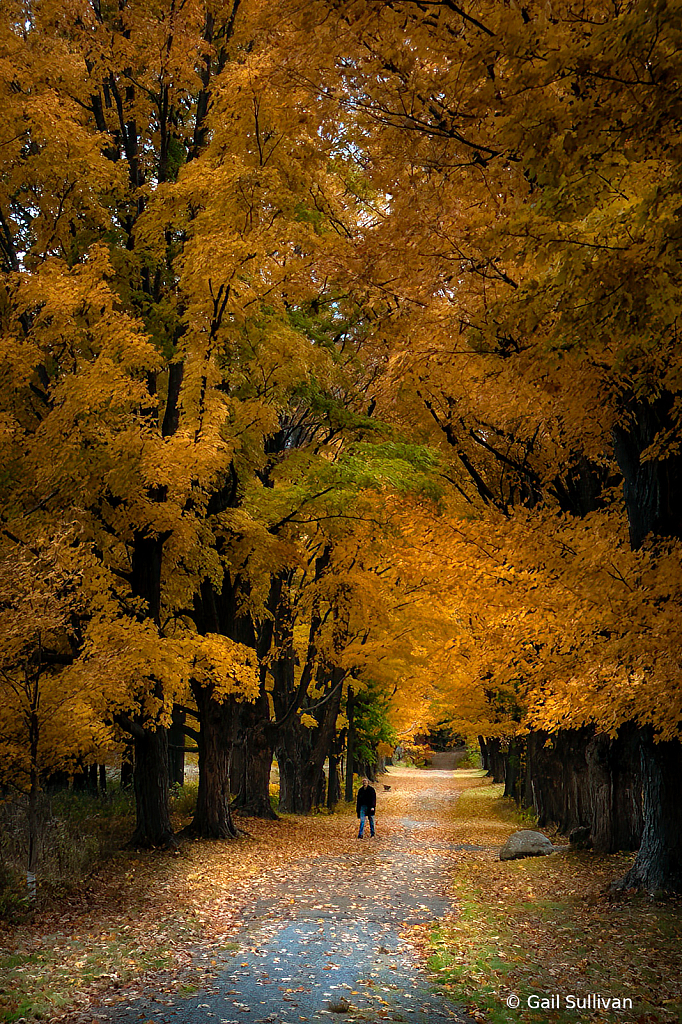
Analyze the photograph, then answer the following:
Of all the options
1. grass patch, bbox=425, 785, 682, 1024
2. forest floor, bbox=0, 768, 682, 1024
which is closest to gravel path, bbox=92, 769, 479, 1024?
forest floor, bbox=0, 768, 682, 1024

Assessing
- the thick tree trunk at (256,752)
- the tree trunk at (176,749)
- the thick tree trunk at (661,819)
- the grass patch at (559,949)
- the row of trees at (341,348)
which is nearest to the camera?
the row of trees at (341,348)

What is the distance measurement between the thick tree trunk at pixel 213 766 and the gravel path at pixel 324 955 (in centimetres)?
223

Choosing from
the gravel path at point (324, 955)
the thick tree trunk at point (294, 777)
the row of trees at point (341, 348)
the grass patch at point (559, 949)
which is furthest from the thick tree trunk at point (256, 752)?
the grass patch at point (559, 949)

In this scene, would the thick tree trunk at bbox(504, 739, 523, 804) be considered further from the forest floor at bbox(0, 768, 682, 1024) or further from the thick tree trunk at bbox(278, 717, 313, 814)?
the forest floor at bbox(0, 768, 682, 1024)

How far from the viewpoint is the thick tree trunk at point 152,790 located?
45.6ft

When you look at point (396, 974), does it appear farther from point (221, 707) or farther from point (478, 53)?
point (221, 707)

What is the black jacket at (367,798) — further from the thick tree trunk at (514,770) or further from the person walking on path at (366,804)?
the thick tree trunk at (514,770)

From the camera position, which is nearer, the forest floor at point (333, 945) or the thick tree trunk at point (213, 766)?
the forest floor at point (333, 945)

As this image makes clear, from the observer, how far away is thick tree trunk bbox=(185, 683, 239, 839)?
16500 mm

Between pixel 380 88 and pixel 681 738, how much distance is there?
7.74m

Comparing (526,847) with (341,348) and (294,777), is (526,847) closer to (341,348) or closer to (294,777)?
(294,777)

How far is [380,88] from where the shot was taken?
598cm

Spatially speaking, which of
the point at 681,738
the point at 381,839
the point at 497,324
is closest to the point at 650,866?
the point at 681,738

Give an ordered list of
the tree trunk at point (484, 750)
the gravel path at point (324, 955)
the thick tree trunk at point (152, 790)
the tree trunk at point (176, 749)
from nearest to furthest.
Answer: the gravel path at point (324, 955) → the thick tree trunk at point (152, 790) → the tree trunk at point (176, 749) → the tree trunk at point (484, 750)
